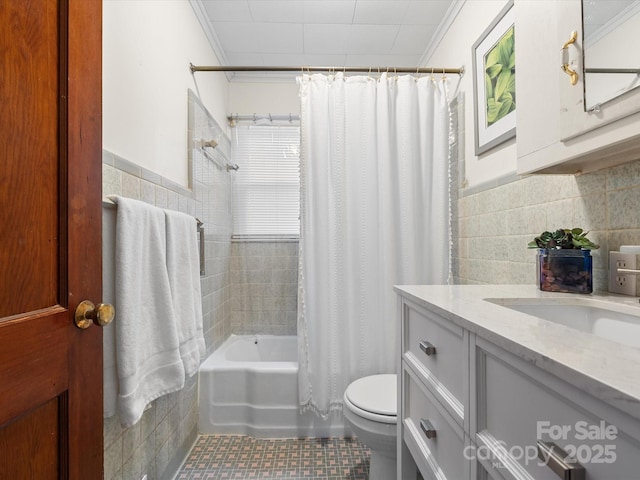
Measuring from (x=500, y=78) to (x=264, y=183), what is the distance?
5.84 ft

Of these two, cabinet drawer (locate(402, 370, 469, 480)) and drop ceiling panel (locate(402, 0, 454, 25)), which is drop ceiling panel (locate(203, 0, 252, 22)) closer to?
drop ceiling panel (locate(402, 0, 454, 25))

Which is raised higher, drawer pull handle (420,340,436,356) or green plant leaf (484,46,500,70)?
green plant leaf (484,46,500,70)

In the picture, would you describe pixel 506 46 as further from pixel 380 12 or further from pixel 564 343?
pixel 564 343

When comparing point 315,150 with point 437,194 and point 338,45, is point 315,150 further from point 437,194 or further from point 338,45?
point 338,45

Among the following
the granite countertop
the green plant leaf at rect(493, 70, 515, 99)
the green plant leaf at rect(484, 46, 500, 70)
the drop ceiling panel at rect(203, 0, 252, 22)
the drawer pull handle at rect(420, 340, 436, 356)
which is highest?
the drop ceiling panel at rect(203, 0, 252, 22)

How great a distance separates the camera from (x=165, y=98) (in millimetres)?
1539

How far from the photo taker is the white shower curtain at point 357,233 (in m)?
1.82

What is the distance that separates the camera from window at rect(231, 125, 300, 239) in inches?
106

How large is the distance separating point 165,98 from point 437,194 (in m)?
1.47

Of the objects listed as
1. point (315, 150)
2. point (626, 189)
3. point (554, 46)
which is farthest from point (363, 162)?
point (626, 189)

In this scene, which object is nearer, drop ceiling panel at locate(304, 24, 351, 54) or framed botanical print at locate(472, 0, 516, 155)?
framed botanical print at locate(472, 0, 516, 155)

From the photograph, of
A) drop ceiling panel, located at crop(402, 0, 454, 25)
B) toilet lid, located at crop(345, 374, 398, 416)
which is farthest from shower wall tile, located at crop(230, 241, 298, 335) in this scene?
drop ceiling panel, located at crop(402, 0, 454, 25)

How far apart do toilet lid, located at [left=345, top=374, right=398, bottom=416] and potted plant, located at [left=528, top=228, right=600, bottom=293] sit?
741mm

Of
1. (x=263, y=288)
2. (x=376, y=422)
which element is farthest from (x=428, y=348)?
(x=263, y=288)
